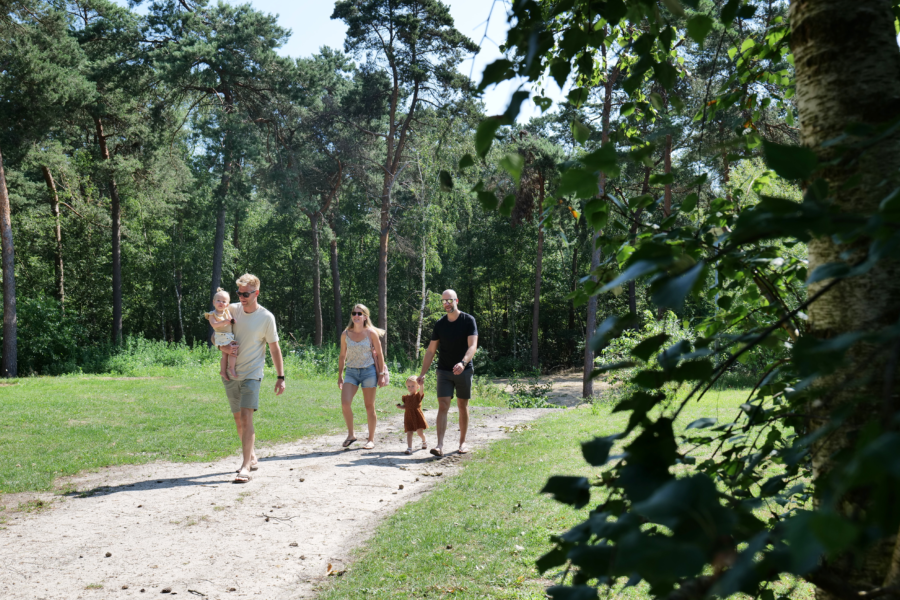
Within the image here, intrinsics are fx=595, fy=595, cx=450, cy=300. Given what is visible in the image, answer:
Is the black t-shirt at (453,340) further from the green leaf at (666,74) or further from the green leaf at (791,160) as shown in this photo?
the green leaf at (791,160)

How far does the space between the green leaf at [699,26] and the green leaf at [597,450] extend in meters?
0.78

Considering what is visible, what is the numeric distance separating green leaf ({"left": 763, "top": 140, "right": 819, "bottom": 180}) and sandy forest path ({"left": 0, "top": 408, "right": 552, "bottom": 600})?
12.3 feet

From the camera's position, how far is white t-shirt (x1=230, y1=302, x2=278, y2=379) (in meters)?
6.13

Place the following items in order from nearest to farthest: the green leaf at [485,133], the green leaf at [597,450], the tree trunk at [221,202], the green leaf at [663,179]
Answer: the green leaf at [597,450], the green leaf at [485,133], the green leaf at [663,179], the tree trunk at [221,202]

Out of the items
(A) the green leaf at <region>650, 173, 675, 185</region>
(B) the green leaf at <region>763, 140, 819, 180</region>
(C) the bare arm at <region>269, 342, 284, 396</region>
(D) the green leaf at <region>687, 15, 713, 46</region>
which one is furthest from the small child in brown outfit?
(B) the green leaf at <region>763, 140, 819, 180</region>

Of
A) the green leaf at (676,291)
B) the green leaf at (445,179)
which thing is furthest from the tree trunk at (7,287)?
the green leaf at (676,291)

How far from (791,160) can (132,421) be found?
36.7 ft

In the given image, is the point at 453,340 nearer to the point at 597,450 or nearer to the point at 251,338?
the point at 251,338

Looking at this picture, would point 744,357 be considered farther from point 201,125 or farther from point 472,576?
point 201,125

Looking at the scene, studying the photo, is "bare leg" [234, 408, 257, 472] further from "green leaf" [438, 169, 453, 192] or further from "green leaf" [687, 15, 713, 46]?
"green leaf" [687, 15, 713, 46]

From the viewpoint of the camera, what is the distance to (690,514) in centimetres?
52

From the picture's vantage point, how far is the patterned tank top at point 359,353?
24.8ft

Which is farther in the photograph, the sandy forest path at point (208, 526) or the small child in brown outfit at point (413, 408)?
the small child in brown outfit at point (413, 408)

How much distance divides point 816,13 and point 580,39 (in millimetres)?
423
